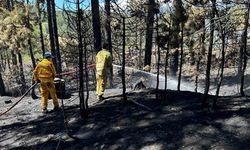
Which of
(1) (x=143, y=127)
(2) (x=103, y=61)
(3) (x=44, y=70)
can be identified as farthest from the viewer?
(2) (x=103, y=61)

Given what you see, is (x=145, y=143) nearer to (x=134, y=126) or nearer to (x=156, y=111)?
(x=134, y=126)

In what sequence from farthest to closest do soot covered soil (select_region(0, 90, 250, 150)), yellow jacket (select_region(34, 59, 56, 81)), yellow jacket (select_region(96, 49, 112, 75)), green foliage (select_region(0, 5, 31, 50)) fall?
green foliage (select_region(0, 5, 31, 50)) < yellow jacket (select_region(96, 49, 112, 75)) < yellow jacket (select_region(34, 59, 56, 81)) < soot covered soil (select_region(0, 90, 250, 150))

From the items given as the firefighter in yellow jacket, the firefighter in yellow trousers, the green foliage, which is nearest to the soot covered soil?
the firefighter in yellow trousers

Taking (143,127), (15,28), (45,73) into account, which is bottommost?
(143,127)

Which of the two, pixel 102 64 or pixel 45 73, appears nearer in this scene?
pixel 45 73

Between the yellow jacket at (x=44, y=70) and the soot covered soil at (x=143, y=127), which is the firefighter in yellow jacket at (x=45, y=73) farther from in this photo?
the soot covered soil at (x=143, y=127)

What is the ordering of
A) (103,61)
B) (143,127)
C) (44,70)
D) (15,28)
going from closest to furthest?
(143,127)
(44,70)
(103,61)
(15,28)

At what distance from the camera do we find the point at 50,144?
9.41 meters

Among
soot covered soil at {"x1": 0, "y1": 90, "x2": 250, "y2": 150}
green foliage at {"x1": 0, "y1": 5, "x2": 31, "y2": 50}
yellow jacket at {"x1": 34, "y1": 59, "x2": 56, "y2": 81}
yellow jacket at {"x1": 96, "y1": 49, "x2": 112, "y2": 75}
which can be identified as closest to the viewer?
soot covered soil at {"x1": 0, "y1": 90, "x2": 250, "y2": 150}

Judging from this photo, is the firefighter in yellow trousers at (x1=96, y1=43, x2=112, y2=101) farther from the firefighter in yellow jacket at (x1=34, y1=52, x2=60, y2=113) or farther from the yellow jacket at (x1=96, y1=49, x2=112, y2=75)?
the firefighter in yellow jacket at (x1=34, y1=52, x2=60, y2=113)

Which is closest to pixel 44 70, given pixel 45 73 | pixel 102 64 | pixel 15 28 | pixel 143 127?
pixel 45 73

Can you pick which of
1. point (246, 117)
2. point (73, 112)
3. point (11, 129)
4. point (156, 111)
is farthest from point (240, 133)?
point (11, 129)

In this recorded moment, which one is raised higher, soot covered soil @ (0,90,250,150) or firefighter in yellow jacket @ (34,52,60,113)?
firefighter in yellow jacket @ (34,52,60,113)

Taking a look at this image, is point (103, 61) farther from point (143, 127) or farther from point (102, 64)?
point (143, 127)
